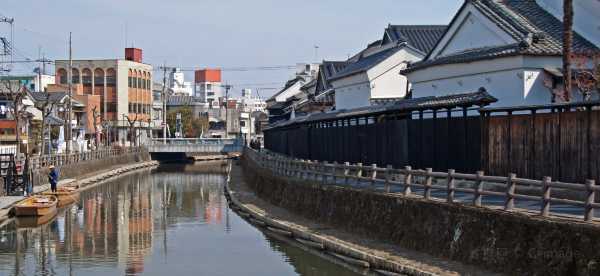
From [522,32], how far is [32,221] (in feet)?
75.4

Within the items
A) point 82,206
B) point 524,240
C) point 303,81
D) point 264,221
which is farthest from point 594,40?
point 303,81

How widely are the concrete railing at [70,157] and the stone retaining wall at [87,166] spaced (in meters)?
0.38

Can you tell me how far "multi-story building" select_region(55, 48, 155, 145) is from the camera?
385 feet

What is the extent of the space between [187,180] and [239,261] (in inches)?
1864

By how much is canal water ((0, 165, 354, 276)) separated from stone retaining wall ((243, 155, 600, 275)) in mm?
2252

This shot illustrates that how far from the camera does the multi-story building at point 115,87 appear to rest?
11731 centimetres

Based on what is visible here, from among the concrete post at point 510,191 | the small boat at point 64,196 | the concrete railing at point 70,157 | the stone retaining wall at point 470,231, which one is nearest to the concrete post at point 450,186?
the stone retaining wall at point 470,231

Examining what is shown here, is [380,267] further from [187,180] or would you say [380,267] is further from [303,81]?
[303,81]

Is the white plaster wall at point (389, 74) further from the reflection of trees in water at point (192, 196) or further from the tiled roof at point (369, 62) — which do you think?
the reflection of trees in water at point (192, 196)

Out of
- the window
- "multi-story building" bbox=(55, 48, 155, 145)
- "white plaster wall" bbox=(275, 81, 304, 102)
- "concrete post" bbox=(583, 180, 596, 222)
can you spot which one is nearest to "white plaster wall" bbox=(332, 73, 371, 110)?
"concrete post" bbox=(583, 180, 596, 222)

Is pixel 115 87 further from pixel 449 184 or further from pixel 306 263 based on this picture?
pixel 449 184

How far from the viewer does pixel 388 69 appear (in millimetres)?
52312

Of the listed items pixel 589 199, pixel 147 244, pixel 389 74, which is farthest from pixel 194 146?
pixel 589 199

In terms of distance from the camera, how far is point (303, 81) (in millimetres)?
110562
